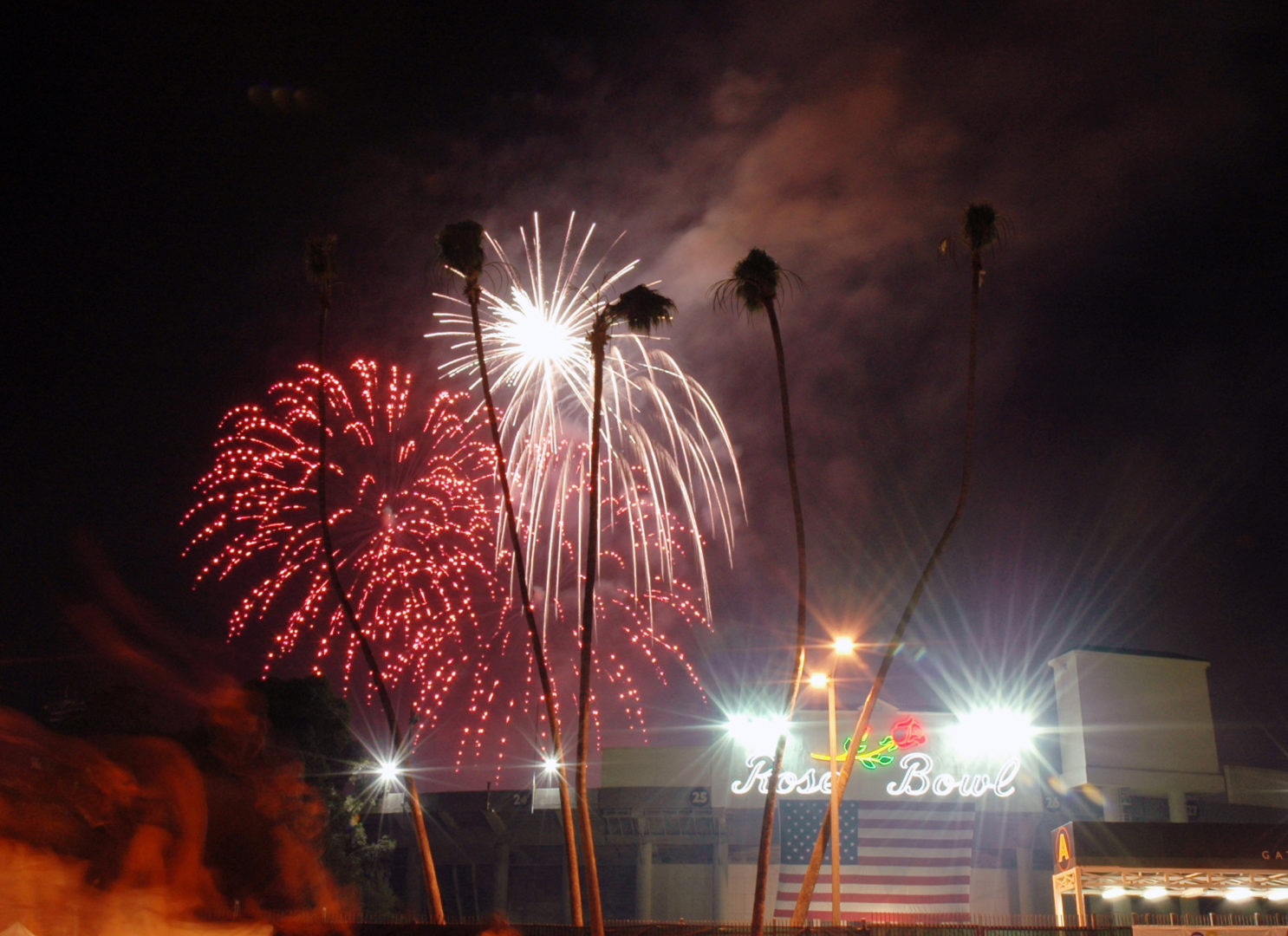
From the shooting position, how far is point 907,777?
52906 millimetres

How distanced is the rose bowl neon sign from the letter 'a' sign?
22.7 m

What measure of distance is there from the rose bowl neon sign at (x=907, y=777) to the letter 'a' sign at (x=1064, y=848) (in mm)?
22724

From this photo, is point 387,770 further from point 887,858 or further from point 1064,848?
point 887,858

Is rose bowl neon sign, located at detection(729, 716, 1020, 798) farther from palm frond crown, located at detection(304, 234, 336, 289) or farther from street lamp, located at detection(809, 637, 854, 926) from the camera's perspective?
palm frond crown, located at detection(304, 234, 336, 289)

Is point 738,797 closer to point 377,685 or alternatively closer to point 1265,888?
point 1265,888

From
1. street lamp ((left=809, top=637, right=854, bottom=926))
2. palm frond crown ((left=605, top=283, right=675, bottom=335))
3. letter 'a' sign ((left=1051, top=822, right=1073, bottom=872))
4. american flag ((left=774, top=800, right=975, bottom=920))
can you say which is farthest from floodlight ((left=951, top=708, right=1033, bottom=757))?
palm frond crown ((left=605, top=283, right=675, bottom=335))

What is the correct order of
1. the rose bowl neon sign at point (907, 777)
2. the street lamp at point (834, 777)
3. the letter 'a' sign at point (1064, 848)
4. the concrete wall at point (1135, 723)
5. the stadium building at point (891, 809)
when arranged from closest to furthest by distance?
the street lamp at point (834, 777) < the letter 'a' sign at point (1064, 848) < the stadium building at point (891, 809) < the rose bowl neon sign at point (907, 777) < the concrete wall at point (1135, 723)

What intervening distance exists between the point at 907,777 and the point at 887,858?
4.15m

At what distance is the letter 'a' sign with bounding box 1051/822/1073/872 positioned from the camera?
28.3m

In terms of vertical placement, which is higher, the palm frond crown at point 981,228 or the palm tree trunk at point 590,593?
the palm frond crown at point 981,228

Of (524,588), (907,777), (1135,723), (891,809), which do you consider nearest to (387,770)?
(524,588)

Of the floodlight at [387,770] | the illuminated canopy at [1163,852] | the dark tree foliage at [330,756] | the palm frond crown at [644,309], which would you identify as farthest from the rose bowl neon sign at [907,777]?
the palm frond crown at [644,309]

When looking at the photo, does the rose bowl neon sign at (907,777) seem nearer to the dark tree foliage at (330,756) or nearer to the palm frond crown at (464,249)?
the dark tree foliage at (330,756)

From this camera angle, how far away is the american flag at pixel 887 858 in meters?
48.8
